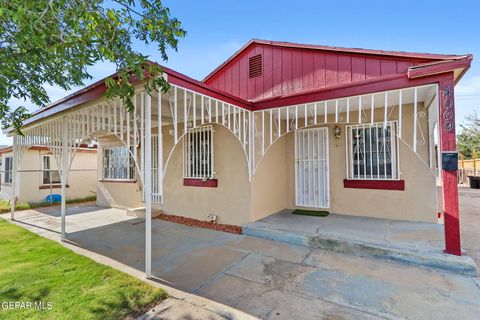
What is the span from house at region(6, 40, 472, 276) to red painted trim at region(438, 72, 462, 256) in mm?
423

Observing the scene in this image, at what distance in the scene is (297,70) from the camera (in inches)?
240

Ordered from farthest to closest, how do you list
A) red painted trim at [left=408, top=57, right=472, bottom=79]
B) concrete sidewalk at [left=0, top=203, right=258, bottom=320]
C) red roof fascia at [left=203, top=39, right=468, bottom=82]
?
1. red roof fascia at [left=203, top=39, right=468, bottom=82]
2. red painted trim at [left=408, top=57, right=472, bottom=79]
3. concrete sidewalk at [left=0, top=203, right=258, bottom=320]

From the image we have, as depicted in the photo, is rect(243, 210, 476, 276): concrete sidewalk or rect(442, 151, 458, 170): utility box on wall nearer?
rect(442, 151, 458, 170): utility box on wall

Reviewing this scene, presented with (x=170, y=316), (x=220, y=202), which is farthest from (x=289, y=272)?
(x=220, y=202)

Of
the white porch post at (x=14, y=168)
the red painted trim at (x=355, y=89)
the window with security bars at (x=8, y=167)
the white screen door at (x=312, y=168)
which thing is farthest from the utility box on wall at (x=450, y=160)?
the window with security bars at (x=8, y=167)

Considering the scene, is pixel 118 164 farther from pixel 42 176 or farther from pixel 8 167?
pixel 8 167

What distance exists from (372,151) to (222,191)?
383 centimetres

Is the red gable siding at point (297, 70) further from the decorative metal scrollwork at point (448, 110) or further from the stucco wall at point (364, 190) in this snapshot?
the decorative metal scrollwork at point (448, 110)

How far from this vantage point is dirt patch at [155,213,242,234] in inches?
226

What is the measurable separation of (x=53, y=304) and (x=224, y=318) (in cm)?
203

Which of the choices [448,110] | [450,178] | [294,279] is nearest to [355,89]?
[448,110]

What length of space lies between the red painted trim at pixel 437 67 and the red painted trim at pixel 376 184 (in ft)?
8.65

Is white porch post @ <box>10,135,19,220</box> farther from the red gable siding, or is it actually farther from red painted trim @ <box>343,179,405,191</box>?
red painted trim @ <box>343,179,405,191</box>

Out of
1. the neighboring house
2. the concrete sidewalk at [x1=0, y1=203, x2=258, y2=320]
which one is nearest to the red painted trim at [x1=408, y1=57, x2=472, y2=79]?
the concrete sidewalk at [x1=0, y1=203, x2=258, y2=320]
